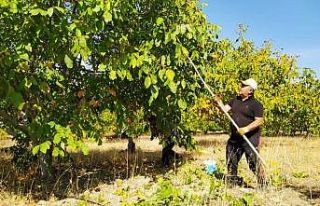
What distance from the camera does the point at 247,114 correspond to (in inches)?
310

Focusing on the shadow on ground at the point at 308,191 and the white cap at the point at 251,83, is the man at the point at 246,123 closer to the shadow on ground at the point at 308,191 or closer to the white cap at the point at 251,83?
the white cap at the point at 251,83

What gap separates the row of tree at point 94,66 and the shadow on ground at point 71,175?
0.64 meters

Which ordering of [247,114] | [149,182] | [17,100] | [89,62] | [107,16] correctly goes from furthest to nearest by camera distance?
1. [149,182]
2. [89,62]
3. [247,114]
4. [107,16]
5. [17,100]

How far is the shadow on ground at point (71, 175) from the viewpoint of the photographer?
7.78 meters

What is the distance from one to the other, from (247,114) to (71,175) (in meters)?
3.30

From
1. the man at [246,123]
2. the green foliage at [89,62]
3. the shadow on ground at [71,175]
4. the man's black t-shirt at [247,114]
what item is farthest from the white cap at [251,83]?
the shadow on ground at [71,175]

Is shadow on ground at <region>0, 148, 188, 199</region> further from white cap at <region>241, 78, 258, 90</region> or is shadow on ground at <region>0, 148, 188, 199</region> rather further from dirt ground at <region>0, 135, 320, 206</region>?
white cap at <region>241, 78, 258, 90</region>

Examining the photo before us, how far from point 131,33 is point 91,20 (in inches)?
61.5

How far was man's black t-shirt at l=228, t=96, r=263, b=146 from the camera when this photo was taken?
25.6ft

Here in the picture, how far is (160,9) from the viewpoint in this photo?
802cm

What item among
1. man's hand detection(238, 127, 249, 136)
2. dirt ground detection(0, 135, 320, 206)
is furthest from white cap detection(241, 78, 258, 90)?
dirt ground detection(0, 135, 320, 206)

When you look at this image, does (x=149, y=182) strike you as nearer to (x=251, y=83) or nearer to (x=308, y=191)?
(x=251, y=83)

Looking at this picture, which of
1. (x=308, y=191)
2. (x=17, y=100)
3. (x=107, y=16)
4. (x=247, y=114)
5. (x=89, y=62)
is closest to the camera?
(x=17, y=100)

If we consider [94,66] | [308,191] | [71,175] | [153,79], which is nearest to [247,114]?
[308,191]
